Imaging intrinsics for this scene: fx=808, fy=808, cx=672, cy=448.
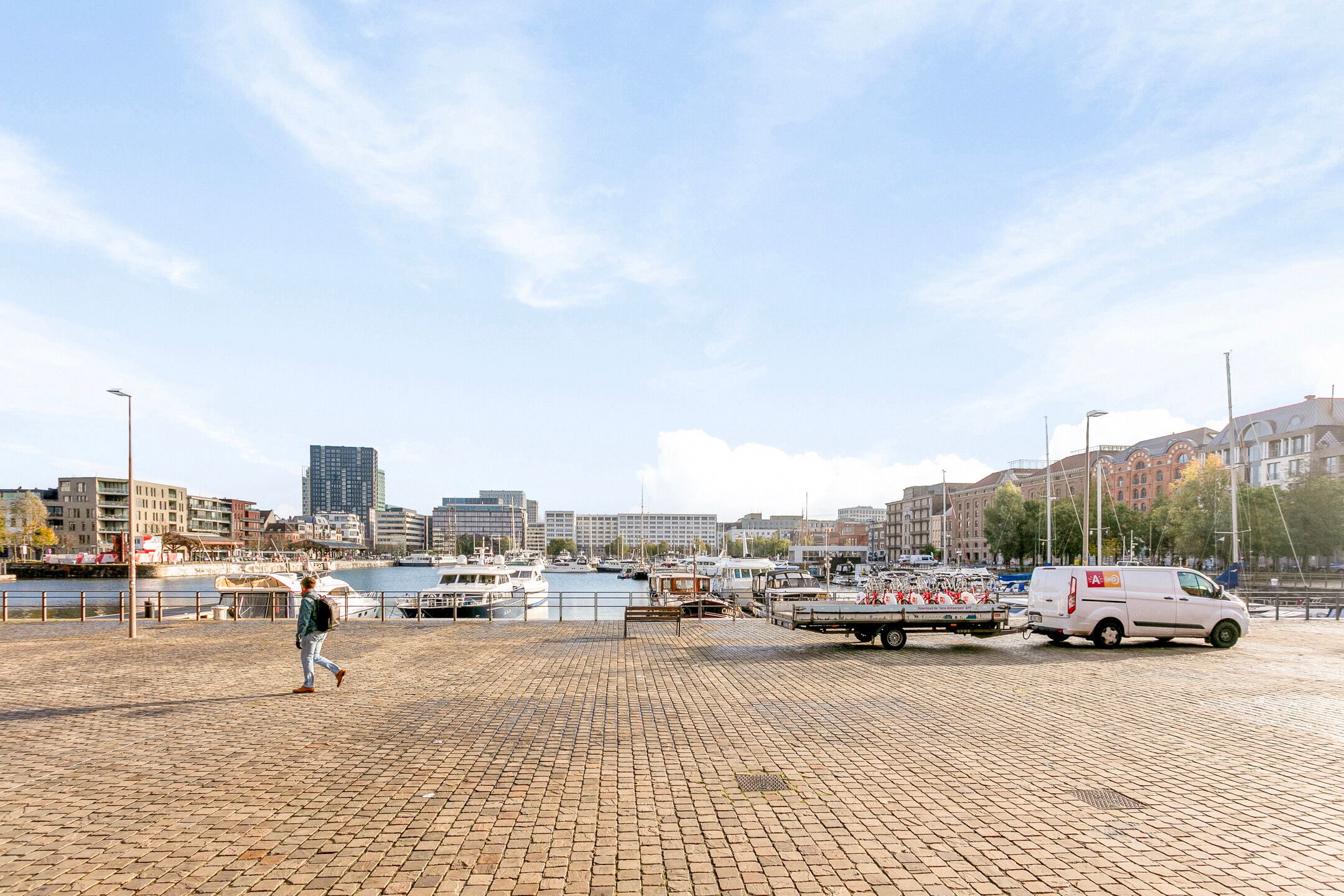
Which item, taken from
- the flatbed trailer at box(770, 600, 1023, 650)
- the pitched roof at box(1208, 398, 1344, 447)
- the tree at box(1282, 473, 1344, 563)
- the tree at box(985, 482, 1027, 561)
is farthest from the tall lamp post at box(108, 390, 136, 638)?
the pitched roof at box(1208, 398, 1344, 447)

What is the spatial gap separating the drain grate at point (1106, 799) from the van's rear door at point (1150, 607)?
526 inches

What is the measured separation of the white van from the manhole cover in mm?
13933

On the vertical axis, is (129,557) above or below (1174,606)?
above

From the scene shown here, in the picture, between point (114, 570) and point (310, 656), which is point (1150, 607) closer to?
point (310, 656)

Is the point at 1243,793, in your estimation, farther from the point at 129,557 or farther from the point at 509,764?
the point at 129,557

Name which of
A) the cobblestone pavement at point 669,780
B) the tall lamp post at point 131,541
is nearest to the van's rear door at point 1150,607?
the cobblestone pavement at point 669,780

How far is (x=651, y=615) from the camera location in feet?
73.5

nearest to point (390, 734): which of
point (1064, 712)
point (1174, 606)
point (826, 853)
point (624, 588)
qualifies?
point (826, 853)

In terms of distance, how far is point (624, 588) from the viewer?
95125 mm

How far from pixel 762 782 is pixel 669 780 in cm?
88

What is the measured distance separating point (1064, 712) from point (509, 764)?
751 centimetres

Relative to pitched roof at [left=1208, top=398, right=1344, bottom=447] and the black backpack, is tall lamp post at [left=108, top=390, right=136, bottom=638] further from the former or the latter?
pitched roof at [left=1208, top=398, right=1344, bottom=447]

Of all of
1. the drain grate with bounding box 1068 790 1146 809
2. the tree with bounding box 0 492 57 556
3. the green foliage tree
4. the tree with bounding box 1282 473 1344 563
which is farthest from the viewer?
the tree with bounding box 0 492 57 556

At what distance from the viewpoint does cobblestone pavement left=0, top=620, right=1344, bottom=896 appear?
5.48 m
